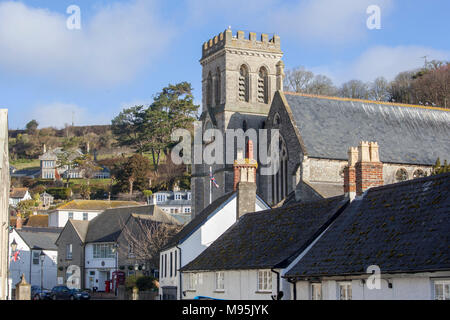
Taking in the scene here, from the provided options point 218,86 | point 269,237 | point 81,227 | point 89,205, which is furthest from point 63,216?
point 269,237

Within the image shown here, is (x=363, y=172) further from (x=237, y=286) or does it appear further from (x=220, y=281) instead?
(x=220, y=281)

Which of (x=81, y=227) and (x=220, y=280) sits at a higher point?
(x=81, y=227)

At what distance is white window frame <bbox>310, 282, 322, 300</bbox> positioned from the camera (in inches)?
832

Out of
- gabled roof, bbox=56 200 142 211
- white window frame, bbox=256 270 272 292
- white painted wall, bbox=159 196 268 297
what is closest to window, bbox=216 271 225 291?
white window frame, bbox=256 270 272 292

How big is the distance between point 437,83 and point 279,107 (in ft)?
141

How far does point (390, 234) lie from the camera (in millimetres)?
19469

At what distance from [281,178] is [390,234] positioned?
32.7 meters

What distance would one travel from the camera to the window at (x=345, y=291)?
19.8 meters

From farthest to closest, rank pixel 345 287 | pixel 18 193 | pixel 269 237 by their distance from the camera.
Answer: pixel 18 193 → pixel 269 237 → pixel 345 287

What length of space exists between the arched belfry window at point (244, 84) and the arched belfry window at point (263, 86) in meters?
1.32

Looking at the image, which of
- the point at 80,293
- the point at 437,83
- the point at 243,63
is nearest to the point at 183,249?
the point at 80,293

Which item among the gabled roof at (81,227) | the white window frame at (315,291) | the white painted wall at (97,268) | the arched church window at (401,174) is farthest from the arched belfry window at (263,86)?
the white window frame at (315,291)

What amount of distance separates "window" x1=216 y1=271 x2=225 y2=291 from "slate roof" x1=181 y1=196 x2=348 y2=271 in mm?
309

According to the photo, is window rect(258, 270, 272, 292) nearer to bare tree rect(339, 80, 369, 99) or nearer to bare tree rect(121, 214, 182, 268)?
bare tree rect(121, 214, 182, 268)
